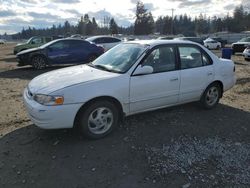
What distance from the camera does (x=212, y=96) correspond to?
5.78 metres

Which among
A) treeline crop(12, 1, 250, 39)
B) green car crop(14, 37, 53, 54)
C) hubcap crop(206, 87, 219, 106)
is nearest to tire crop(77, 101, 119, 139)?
hubcap crop(206, 87, 219, 106)

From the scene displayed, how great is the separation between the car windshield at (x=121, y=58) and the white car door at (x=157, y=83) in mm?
211

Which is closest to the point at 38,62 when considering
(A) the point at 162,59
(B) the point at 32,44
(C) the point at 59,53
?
(C) the point at 59,53

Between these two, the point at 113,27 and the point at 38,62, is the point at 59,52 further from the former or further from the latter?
the point at 113,27

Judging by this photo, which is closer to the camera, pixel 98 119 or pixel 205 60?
pixel 98 119

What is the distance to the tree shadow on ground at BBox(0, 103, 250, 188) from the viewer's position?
127 inches

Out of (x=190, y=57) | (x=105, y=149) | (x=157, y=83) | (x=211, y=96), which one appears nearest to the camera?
(x=105, y=149)

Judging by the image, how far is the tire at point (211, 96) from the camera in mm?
5613

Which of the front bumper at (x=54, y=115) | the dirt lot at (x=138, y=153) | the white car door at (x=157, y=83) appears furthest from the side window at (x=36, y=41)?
the front bumper at (x=54, y=115)

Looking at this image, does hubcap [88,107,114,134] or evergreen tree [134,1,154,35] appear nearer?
hubcap [88,107,114,134]

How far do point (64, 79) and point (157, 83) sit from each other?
1674 millimetres

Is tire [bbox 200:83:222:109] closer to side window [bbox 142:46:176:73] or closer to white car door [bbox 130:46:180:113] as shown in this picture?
white car door [bbox 130:46:180:113]

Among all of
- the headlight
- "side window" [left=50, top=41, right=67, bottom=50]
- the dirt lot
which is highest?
"side window" [left=50, top=41, right=67, bottom=50]

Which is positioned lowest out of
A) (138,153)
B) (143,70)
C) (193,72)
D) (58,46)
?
(138,153)
